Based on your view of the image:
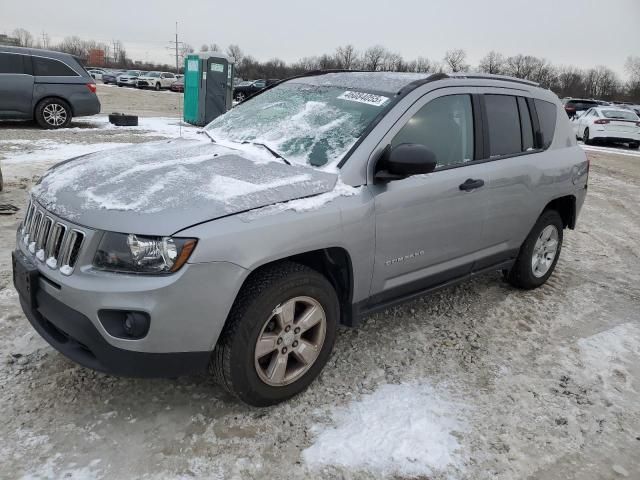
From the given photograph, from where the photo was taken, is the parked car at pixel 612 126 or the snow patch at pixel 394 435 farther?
the parked car at pixel 612 126

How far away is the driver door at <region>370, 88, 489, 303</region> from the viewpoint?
3152 millimetres

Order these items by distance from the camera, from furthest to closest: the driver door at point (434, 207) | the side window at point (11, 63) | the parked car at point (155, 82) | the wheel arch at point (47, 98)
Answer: the parked car at point (155, 82) < the wheel arch at point (47, 98) < the side window at point (11, 63) < the driver door at point (434, 207)

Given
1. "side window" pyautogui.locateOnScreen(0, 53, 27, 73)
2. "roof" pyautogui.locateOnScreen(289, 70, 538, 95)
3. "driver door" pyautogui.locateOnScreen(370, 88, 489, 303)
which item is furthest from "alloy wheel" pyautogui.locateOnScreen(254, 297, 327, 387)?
"side window" pyautogui.locateOnScreen(0, 53, 27, 73)

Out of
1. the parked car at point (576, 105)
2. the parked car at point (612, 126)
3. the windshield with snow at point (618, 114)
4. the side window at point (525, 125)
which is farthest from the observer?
the parked car at point (576, 105)

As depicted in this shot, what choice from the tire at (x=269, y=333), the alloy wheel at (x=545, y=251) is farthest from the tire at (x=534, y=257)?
the tire at (x=269, y=333)

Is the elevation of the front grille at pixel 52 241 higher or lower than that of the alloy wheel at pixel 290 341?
higher

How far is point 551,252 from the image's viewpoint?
16.1 ft

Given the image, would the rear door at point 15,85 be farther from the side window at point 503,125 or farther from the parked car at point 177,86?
the parked car at point 177,86

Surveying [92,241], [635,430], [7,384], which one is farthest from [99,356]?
[635,430]

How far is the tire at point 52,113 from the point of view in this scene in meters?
12.7

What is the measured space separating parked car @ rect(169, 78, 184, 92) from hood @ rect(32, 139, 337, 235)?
139 feet

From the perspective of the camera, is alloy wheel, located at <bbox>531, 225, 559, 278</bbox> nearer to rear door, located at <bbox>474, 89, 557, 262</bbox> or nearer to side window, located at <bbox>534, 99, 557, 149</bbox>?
rear door, located at <bbox>474, 89, 557, 262</bbox>

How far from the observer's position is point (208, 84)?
15.6 meters

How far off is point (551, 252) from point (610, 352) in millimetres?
1322
